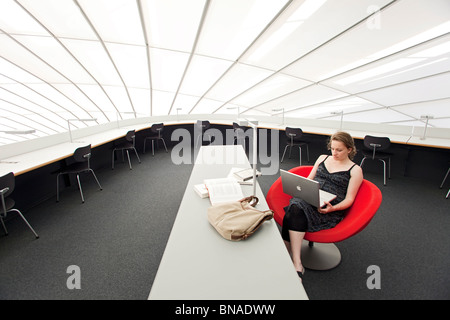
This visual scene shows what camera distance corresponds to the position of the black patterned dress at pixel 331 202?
1.93m

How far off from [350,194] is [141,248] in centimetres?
243

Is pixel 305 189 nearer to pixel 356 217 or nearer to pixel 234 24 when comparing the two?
pixel 356 217

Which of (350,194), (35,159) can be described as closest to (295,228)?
(350,194)

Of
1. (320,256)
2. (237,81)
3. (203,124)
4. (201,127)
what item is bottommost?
(320,256)

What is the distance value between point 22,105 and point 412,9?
61.8ft

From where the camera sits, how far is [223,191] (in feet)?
6.09

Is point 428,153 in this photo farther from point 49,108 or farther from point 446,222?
point 49,108

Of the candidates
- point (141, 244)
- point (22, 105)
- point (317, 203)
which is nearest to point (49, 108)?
point (22, 105)

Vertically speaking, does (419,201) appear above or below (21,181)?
below

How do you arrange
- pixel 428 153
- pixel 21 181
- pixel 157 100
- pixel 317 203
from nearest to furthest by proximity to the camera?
pixel 317 203 → pixel 21 181 → pixel 428 153 → pixel 157 100

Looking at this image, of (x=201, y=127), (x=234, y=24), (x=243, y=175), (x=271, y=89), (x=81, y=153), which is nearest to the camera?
(x=243, y=175)

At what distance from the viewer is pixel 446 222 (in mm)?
2930

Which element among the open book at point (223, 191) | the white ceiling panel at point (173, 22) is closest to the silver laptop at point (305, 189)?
the open book at point (223, 191)

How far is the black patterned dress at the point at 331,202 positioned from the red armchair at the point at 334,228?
0.18ft
